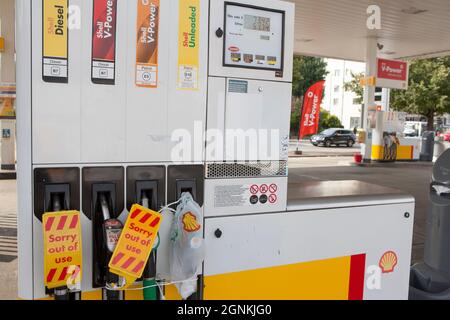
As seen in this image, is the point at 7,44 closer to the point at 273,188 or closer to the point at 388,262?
the point at 273,188

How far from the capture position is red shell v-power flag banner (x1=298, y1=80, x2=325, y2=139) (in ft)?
64.3

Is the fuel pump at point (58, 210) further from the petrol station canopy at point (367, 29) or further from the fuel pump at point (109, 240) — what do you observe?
the petrol station canopy at point (367, 29)

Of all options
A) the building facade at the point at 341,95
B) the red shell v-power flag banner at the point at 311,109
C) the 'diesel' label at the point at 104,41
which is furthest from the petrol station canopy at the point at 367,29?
the building facade at the point at 341,95

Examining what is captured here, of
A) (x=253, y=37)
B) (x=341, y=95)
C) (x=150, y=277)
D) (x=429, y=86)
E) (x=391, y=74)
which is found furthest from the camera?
(x=341, y=95)

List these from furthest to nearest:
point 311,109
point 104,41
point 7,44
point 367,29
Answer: point 311,109 → point 367,29 → point 7,44 → point 104,41

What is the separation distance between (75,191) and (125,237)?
0.32 meters

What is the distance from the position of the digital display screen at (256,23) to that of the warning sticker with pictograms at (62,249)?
1258 millimetres

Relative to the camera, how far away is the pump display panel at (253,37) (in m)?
2.31

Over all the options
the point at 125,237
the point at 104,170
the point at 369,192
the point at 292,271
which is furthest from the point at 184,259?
the point at 369,192

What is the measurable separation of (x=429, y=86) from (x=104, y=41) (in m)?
32.5

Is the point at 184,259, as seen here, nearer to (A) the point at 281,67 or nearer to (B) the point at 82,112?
(B) the point at 82,112

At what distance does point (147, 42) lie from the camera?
2.11 meters

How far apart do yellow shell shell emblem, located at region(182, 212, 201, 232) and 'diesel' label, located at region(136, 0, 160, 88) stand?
632 mm

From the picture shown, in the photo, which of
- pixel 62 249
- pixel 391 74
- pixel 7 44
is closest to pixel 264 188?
pixel 62 249
